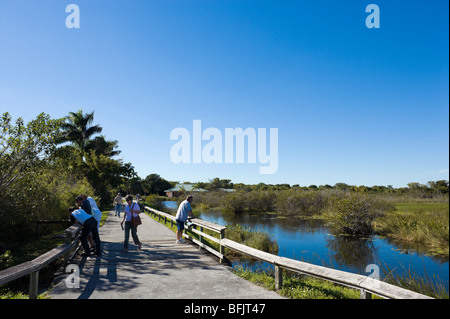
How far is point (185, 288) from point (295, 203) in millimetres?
30443

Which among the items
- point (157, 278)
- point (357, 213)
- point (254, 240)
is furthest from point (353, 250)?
point (157, 278)

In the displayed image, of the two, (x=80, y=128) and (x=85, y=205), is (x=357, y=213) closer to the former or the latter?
(x=85, y=205)

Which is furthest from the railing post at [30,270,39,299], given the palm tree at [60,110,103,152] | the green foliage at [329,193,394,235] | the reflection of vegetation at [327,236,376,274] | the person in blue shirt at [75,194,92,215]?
the palm tree at [60,110,103,152]

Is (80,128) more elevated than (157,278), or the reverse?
(80,128)

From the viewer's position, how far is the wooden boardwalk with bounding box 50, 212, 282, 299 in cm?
536

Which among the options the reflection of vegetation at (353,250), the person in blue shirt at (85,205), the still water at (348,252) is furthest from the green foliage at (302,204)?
the person in blue shirt at (85,205)

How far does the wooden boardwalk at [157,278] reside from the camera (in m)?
5.36

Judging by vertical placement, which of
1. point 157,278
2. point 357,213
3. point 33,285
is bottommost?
point 357,213

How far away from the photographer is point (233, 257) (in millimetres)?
12438

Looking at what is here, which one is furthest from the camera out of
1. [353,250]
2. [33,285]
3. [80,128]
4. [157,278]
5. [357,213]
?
[80,128]

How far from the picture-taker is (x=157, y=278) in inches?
252
